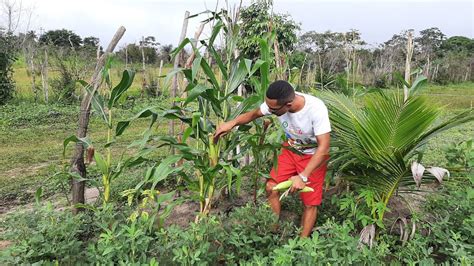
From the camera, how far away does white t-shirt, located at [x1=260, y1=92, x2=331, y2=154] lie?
2643mm

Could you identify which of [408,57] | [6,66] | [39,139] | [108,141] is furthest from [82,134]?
[6,66]

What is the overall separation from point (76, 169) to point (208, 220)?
1165 millimetres

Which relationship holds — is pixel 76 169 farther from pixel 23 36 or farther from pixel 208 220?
pixel 23 36

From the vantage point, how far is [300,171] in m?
3.01

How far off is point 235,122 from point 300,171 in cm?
67

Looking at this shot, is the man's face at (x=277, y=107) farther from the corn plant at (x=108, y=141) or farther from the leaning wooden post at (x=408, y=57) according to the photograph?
the corn plant at (x=108, y=141)

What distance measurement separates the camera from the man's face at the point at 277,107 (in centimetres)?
258

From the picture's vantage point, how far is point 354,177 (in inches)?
118

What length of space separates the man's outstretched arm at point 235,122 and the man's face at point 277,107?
0.63 ft

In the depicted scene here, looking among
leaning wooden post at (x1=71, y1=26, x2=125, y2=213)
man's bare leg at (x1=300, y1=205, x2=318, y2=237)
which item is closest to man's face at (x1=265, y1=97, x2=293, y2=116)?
man's bare leg at (x1=300, y1=205, x2=318, y2=237)

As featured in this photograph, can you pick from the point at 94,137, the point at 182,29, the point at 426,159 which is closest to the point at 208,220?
the point at 182,29

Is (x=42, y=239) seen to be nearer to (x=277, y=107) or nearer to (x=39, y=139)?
(x=277, y=107)

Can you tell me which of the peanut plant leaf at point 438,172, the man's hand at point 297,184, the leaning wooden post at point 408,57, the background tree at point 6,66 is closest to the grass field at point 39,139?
the background tree at point 6,66

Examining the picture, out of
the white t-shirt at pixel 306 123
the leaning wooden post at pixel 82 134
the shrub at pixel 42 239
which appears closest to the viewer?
the shrub at pixel 42 239
